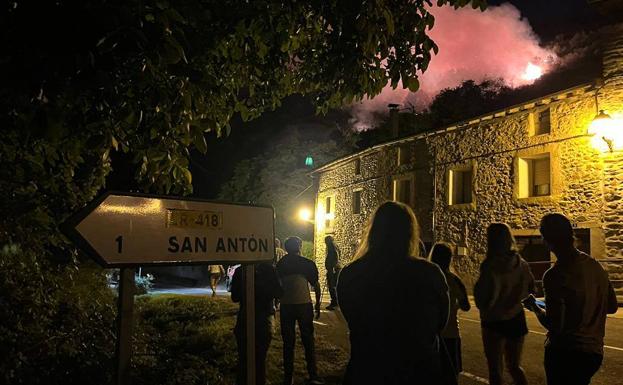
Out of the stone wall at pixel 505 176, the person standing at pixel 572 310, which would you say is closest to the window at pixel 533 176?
the stone wall at pixel 505 176

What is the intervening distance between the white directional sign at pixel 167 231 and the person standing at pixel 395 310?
0.86 metres

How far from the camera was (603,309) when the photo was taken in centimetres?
354

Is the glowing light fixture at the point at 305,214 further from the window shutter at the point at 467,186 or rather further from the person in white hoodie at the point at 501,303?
the person in white hoodie at the point at 501,303

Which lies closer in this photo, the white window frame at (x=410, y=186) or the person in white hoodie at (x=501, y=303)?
the person in white hoodie at (x=501, y=303)

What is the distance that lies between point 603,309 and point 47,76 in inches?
152

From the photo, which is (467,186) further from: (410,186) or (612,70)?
(612,70)

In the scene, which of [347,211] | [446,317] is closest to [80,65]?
[446,317]

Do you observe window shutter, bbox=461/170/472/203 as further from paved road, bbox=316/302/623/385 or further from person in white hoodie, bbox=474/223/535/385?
person in white hoodie, bbox=474/223/535/385

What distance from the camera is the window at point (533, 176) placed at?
16.0 metres

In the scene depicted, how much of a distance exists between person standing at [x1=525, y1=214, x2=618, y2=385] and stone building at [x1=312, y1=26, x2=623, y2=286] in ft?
38.3

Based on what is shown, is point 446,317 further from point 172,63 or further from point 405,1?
point 405,1

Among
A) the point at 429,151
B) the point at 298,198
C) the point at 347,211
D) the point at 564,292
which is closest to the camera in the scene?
the point at 564,292

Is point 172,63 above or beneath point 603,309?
above

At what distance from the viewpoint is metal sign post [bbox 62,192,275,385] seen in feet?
9.25
